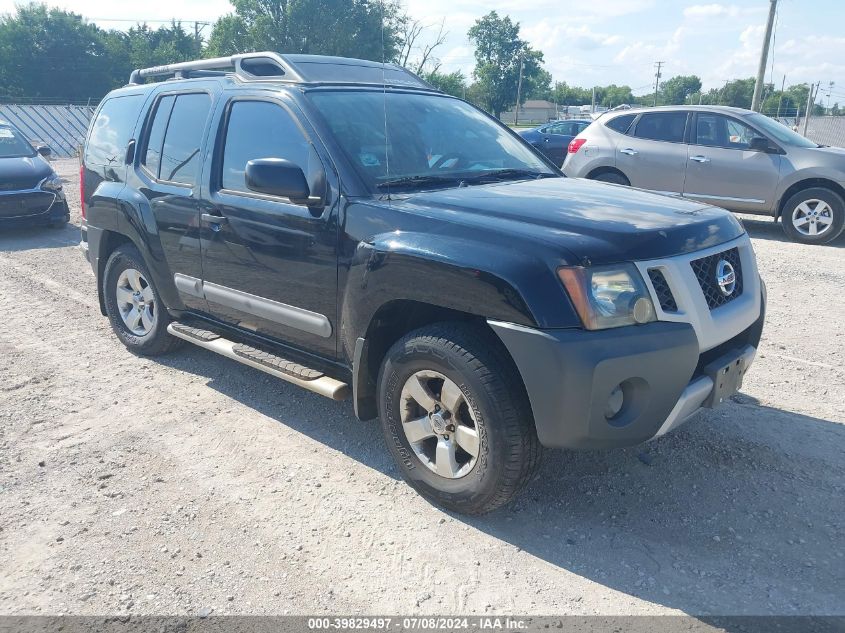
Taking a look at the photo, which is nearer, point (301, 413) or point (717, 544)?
point (717, 544)

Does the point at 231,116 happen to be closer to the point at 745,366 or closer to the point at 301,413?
the point at 301,413

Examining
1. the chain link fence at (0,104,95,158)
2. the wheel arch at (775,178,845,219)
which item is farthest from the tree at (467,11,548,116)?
the chain link fence at (0,104,95,158)

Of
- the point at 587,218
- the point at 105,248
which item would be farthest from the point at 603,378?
the point at 105,248

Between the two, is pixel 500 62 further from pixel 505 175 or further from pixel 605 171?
pixel 505 175

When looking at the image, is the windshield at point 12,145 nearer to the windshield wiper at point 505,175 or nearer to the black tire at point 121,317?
the black tire at point 121,317

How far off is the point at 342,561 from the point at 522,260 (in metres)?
1.46

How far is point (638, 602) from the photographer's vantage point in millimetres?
2686

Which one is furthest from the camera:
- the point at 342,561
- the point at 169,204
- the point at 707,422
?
the point at 169,204

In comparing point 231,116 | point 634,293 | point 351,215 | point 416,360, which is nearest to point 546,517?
point 416,360

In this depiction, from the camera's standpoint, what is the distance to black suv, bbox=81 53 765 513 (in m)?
2.76

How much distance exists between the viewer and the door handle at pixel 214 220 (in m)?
4.09

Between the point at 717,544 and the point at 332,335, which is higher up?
the point at 332,335

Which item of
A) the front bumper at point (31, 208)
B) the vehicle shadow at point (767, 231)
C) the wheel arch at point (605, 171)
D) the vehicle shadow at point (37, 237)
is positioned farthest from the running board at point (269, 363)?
the vehicle shadow at point (767, 231)

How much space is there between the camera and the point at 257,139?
4008 mm
